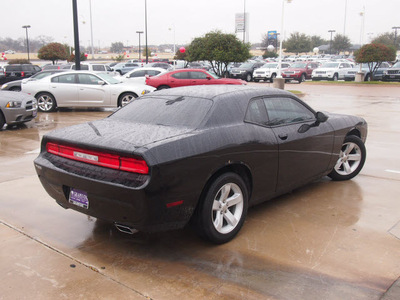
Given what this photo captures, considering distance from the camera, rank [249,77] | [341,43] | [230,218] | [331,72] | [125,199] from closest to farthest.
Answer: [125,199] < [230,218] < [331,72] < [249,77] < [341,43]

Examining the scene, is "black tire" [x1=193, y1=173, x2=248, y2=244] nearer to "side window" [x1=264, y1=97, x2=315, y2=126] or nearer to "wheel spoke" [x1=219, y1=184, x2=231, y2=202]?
"wheel spoke" [x1=219, y1=184, x2=231, y2=202]

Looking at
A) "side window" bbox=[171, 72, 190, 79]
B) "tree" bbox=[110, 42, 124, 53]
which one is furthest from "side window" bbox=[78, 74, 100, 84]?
"tree" bbox=[110, 42, 124, 53]

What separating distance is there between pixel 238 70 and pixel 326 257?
31.2 m

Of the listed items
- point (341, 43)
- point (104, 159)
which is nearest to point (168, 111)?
point (104, 159)

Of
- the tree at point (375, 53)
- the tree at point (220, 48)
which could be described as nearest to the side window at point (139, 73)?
the tree at point (220, 48)

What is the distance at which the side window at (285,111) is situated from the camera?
489 centimetres

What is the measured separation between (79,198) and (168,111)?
1.38 metres

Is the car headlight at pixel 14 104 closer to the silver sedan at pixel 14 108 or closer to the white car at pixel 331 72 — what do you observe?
the silver sedan at pixel 14 108

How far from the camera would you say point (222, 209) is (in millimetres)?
4086

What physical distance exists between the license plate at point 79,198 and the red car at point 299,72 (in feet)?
99.6

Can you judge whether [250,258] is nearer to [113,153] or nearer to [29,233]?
[113,153]

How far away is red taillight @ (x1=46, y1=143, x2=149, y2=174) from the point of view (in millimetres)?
3521

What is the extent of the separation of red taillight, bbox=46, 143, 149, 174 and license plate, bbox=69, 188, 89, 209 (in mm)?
298

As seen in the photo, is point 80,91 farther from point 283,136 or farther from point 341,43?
point 341,43
